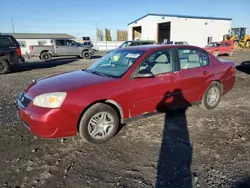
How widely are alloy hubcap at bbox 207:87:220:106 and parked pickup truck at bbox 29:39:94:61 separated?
17718 millimetres

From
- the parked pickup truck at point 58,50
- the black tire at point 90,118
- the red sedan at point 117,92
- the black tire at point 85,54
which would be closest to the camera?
the red sedan at point 117,92

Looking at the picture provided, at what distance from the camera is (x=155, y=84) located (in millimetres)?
3973

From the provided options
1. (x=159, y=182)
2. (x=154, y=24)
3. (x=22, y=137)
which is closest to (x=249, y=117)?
(x=159, y=182)

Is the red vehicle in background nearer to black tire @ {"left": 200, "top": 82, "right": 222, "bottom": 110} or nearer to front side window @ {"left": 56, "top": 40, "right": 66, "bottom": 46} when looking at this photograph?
front side window @ {"left": 56, "top": 40, "right": 66, "bottom": 46}

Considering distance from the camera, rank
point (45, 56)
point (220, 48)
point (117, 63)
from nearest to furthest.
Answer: point (117, 63) → point (45, 56) → point (220, 48)

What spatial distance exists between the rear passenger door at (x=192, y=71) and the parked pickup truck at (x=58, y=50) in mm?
17577

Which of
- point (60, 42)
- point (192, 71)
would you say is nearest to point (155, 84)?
point (192, 71)

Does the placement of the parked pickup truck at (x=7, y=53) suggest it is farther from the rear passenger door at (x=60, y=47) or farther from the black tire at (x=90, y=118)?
the black tire at (x=90, y=118)

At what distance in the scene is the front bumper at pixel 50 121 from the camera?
3.13 m

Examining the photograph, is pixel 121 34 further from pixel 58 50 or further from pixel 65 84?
pixel 65 84

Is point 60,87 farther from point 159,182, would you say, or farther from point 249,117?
point 249,117

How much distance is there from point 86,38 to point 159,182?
50.9 metres

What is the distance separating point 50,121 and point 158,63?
2.33 m

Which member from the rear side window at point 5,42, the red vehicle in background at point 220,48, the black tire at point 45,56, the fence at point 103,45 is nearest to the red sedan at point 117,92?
the rear side window at point 5,42
